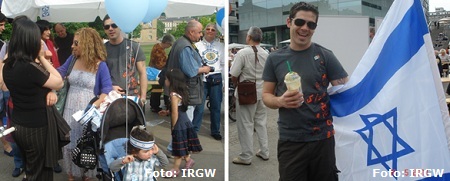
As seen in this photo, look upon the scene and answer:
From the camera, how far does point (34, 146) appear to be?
312 centimetres

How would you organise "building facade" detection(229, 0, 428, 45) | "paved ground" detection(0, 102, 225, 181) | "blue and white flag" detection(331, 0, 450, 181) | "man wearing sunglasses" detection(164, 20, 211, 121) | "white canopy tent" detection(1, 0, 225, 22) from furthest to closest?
"building facade" detection(229, 0, 428, 45), "white canopy tent" detection(1, 0, 225, 22), "man wearing sunglasses" detection(164, 20, 211, 121), "paved ground" detection(0, 102, 225, 181), "blue and white flag" detection(331, 0, 450, 181)

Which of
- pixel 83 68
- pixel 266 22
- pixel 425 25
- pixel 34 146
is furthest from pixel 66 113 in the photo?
pixel 266 22

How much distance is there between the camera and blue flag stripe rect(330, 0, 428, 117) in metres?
2.53

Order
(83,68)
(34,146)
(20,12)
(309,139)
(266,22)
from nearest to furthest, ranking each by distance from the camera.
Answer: (309,139) < (34,146) < (83,68) < (20,12) < (266,22)

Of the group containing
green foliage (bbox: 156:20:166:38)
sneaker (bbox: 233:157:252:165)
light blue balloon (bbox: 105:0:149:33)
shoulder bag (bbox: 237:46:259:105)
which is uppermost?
green foliage (bbox: 156:20:166:38)

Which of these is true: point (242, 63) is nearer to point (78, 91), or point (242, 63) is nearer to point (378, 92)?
point (78, 91)

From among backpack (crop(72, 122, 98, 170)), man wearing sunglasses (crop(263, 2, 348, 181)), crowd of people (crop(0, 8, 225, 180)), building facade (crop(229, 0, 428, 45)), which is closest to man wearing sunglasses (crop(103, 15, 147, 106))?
crowd of people (crop(0, 8, 225, 180))

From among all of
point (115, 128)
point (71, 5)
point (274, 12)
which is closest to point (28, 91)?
point (115, 128)

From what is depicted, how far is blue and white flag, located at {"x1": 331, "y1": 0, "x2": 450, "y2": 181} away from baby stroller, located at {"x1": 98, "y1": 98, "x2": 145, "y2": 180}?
1.73 m

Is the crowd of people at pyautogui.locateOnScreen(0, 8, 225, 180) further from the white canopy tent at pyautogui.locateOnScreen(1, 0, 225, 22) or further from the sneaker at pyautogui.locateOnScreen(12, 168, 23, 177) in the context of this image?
the white canopy tent at pyautogui.locateOnScreen(1, 0, 225, 22)

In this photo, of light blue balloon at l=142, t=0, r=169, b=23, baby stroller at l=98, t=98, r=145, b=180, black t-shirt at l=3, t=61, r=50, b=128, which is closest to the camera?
black t-shirt at l=3, t=61, r=50, b=128

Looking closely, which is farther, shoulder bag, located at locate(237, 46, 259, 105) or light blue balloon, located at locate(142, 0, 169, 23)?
shoulder bag, located at locate(237, 46, 259, 105)

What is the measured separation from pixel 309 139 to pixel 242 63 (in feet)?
7.92

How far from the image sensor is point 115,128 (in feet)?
11.6
